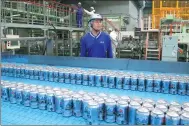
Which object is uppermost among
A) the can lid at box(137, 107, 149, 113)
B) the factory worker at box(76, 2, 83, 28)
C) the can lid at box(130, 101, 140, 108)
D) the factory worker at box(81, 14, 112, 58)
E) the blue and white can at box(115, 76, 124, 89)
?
the factory worker at box(76, 2, 83, 28)

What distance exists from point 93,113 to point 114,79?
2.91ft

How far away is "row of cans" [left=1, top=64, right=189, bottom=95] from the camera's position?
6.93 feet

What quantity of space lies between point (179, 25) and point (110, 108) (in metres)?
6.70

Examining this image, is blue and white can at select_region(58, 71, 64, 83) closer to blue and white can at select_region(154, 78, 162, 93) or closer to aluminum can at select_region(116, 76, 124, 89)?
aluminum can at select_region(116, 76, 124, 89)

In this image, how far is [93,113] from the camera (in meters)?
1.46

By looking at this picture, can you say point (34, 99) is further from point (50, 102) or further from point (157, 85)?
point (157, 85)

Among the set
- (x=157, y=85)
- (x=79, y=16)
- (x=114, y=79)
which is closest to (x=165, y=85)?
(x=157, y=85)

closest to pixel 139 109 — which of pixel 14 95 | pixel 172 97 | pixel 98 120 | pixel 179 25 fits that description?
pixel 98 120

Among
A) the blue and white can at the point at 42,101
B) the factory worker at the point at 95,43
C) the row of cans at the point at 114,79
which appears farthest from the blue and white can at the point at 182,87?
the factory worker at the point at 95,43

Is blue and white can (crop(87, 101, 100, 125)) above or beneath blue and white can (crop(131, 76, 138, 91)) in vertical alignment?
beneath

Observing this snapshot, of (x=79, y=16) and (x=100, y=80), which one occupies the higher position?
(x=79, y=16)

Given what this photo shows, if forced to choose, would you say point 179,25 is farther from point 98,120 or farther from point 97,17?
point 98,120

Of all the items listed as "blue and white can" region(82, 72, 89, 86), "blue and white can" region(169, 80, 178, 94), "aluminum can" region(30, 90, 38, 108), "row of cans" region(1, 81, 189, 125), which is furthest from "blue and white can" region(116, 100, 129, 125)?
"blue and white can" region(82, 72, 89, 86)

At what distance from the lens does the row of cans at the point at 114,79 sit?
6.93 ft
